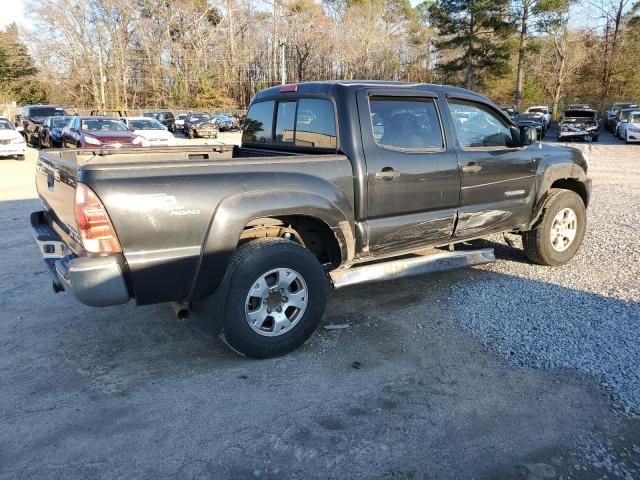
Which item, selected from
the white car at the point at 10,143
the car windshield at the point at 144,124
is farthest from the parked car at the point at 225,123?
the white car at the point at 10,143

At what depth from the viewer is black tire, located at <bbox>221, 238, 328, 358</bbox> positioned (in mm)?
3514

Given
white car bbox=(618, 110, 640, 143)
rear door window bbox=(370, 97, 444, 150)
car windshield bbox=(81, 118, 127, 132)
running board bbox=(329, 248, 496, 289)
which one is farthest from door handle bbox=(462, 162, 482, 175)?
white car bbox=(618, 110, 640, 143)

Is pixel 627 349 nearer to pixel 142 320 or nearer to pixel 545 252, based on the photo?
pixel 545 252

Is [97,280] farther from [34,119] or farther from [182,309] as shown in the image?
[34,119]

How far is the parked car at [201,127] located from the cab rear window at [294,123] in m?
29.1

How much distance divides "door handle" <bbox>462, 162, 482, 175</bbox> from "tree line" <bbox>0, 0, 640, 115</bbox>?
4554 centimetres

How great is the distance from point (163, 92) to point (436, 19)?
30.9 metres

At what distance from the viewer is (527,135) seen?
5195mm

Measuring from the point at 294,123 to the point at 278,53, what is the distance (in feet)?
194

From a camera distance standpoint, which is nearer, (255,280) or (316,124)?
(255,280)

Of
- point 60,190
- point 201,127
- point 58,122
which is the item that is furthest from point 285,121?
point 201,127

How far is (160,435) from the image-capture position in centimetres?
292

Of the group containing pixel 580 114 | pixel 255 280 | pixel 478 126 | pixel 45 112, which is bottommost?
pixel 255 280

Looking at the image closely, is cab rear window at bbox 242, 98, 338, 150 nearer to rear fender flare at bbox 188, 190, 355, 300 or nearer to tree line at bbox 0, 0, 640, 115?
rear fender flare at bbox 188, 190, 355, 300
